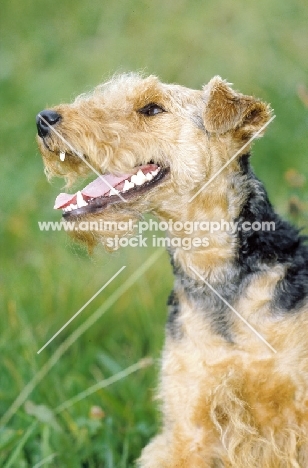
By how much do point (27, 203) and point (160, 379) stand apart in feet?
15.8

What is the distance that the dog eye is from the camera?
169 inches

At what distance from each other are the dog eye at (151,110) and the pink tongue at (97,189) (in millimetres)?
430

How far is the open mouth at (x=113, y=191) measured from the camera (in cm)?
414

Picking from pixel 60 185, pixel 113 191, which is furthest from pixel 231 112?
pixel 60 185

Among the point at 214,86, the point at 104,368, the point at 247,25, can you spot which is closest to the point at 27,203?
the point at 104,368

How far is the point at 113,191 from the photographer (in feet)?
13.7

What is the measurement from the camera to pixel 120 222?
4156mm

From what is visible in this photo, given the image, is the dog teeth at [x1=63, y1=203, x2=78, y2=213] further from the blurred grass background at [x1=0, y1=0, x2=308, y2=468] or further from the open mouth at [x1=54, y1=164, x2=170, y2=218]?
the blurred grass background at [x1=0, y1=0, x2=308, y2=468]

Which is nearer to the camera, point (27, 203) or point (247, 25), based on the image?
point (27, 203)

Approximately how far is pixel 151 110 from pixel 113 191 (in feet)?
1.89

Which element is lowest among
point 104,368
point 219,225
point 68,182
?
point 104,368

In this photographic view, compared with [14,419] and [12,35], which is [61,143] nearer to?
[14,419]

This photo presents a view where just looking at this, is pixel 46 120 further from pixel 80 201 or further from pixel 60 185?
pixel 60 185

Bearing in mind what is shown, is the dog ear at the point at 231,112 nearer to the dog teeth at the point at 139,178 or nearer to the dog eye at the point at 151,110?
the dog eye at the point at 151,110
